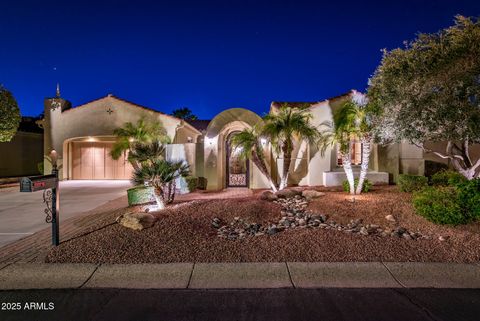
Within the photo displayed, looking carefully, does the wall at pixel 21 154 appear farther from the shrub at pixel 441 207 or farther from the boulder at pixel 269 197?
the shrub at pixel 441 207

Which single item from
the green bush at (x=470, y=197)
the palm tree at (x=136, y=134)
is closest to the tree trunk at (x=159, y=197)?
the green bush at (x=470, y=197)

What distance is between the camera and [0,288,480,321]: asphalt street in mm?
3535

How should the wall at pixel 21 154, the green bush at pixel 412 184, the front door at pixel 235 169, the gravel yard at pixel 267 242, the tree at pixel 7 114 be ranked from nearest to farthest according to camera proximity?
the gravel yard at pixel 267 242, the green bush at pixel 412 184, the front door at pixel 235 169, the tree at pixel 7 114, the wall at pixel 21 154

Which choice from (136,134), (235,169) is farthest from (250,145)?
(136,134)

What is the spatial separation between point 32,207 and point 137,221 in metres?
6.36

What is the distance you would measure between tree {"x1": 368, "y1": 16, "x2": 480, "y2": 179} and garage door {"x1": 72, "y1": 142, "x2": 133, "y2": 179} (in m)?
16.9

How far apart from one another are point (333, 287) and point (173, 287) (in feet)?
7.68

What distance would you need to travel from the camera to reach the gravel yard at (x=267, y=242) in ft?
17.0

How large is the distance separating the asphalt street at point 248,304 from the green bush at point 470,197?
3.04 metres

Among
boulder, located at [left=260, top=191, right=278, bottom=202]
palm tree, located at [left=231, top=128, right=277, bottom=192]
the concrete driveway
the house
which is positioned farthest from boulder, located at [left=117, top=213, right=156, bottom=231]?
the house

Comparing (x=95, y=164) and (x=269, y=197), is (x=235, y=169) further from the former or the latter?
(x=95, y=164)

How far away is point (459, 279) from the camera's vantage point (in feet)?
14.6

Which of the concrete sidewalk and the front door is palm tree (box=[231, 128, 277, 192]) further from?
the concrete sidewalk

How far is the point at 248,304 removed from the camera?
380 cm
